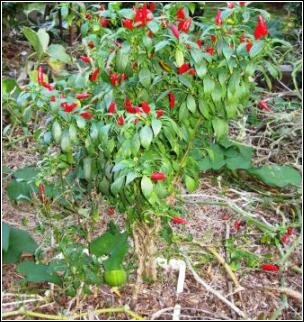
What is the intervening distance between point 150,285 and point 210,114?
2.04ft

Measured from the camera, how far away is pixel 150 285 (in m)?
1.98

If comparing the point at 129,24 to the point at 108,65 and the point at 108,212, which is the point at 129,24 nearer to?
the point at 108,65

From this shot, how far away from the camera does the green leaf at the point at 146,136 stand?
59.4 inches

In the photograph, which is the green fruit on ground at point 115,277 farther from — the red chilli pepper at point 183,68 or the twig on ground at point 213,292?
the red chilli pepper at point 183,68

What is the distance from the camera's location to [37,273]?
184cm

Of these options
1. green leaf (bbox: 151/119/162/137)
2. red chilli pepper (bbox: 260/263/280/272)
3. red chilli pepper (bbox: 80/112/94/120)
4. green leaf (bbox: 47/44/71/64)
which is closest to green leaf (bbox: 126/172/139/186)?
green leaf (bbox: 151/119/162/137)

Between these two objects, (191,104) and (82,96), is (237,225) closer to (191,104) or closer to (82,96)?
(191,104)

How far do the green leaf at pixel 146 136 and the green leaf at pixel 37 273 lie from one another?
60 cm

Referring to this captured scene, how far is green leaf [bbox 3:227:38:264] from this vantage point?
193 cm

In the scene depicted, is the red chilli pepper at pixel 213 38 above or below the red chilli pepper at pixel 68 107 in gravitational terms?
above

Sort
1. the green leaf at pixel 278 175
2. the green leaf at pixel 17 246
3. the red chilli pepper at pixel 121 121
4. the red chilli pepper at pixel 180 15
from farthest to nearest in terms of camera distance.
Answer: the green leaf at pixel 278 175 < the green leaf at pixel 17 246 < the red chilli pepper at pixel 180 15 < the red chilli pepper at pixel 121 121

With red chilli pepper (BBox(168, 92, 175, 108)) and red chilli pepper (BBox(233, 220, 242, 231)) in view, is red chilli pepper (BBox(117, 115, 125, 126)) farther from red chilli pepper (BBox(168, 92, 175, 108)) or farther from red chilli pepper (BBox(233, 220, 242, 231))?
red chilli pepper (BBox(233, 220, 242, 231))

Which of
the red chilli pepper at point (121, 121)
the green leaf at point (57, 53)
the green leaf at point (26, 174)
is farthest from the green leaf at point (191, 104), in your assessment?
the green leaf at point (57, 53)

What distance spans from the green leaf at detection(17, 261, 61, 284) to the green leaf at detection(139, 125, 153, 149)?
0.60 metres
